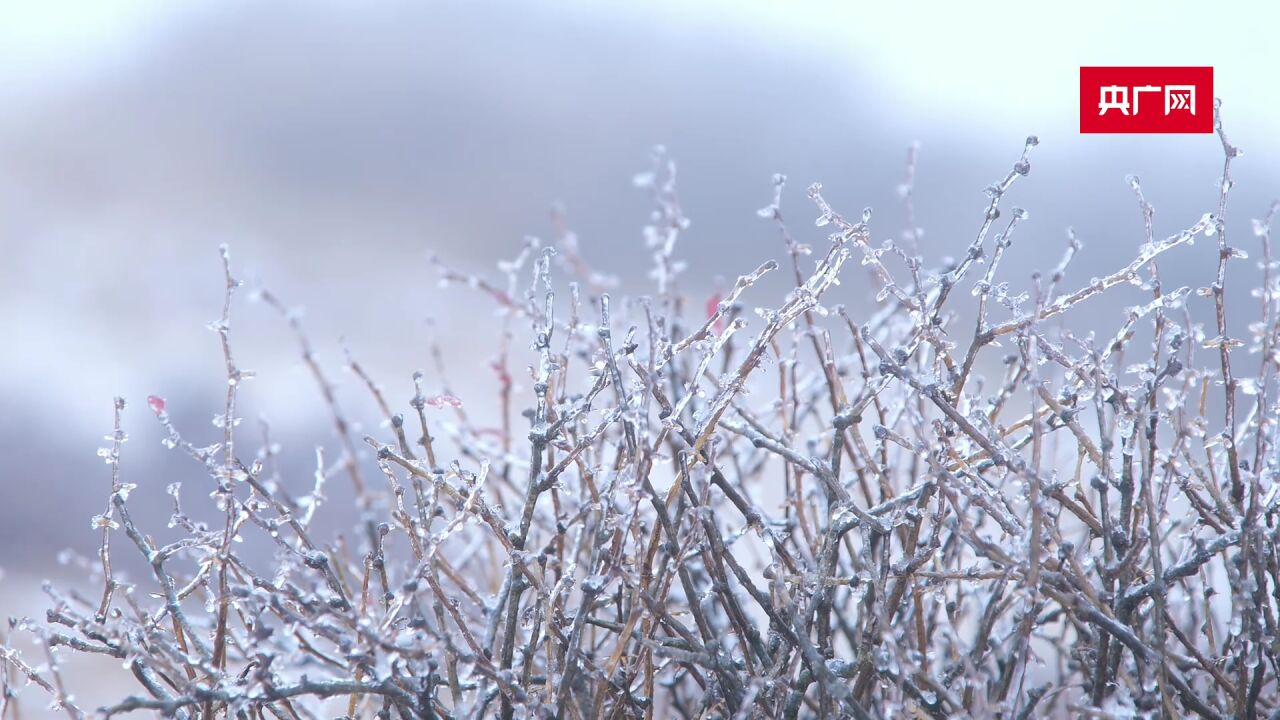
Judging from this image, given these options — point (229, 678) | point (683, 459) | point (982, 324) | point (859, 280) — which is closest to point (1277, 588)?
point (982, 324)

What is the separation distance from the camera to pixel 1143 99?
6.02 ft

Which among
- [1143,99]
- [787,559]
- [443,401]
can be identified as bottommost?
[787,559]

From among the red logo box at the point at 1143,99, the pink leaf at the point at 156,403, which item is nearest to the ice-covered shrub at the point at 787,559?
Result: the pink leaf at the point at 156,403

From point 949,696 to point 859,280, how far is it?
2170 millimetres

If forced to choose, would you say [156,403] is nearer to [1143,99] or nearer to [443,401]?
[443,401]

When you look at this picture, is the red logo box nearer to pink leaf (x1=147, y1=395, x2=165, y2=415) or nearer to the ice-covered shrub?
the ice-covered shrub

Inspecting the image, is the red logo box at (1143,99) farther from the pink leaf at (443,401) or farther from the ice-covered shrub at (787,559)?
the pink leaf at (443,401)

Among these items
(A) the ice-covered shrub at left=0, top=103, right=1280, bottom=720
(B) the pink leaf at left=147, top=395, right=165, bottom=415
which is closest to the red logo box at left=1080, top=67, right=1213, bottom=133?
(A) the ice-covered shrub at left=0, top=103, right=1280, bottom=720

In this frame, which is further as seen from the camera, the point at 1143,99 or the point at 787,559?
the point at 1143,99

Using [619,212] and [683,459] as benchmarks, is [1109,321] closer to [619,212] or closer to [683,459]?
[619,212]

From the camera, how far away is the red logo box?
1.71m

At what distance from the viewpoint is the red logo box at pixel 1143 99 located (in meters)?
1.71

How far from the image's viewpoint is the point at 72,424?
2566mm

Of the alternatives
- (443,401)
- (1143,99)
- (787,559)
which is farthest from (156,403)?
(1143,99)
